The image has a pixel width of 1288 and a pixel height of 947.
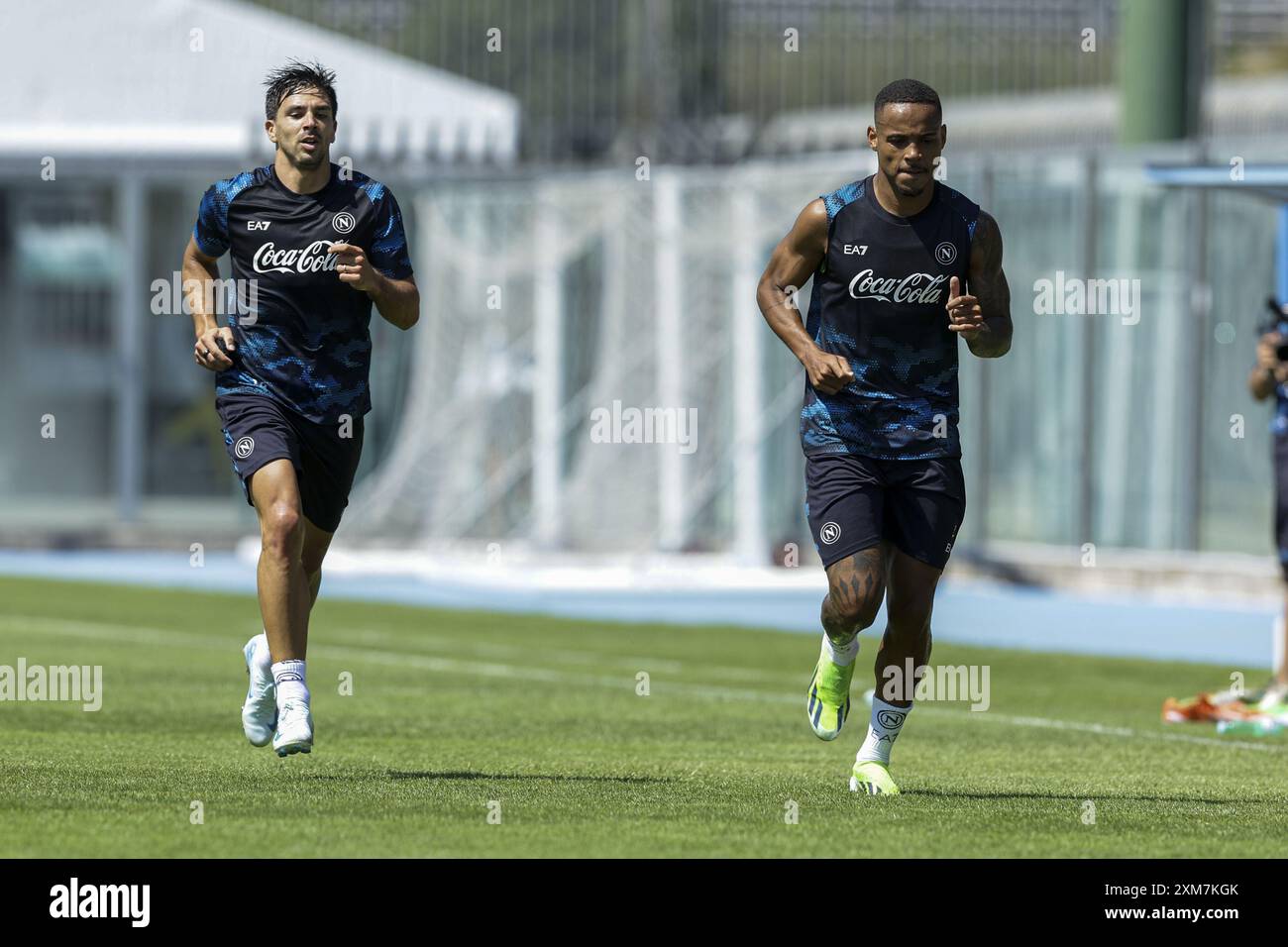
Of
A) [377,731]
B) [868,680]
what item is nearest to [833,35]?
[868,680]

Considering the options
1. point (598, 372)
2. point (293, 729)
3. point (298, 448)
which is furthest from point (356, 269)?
point (598, 372)

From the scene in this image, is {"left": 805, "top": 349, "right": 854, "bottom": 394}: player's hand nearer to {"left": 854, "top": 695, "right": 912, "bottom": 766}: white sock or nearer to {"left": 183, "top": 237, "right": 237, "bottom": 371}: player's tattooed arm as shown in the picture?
{"left": 854, "top": 695, "right": 912, "bottom": 766}: white sock

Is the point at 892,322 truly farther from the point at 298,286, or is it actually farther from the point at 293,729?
the point at 293,729

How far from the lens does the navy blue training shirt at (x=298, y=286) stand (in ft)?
30.2

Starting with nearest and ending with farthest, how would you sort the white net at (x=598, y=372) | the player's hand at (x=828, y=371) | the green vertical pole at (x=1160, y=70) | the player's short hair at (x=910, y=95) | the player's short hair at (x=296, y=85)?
the player's hand at (x=828, y=371), the player's short hair at (x=910, y=95), the player's short hair at (x=296, y=85), the green vertical pole at (x=1160, y=70), the white net at (x=598, y=372)

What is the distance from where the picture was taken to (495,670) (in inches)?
610

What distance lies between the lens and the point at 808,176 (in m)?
24.3

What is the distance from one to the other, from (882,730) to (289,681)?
2.07m

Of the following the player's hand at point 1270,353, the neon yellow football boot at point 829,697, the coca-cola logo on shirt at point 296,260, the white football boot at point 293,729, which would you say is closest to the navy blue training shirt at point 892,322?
the neon yellow football boot at point 829,697

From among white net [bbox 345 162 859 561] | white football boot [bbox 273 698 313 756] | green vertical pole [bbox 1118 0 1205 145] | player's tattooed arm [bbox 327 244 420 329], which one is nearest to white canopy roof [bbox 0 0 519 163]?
white net [bbox 345 162 859 561]

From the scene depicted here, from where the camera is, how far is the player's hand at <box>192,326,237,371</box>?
9102mm

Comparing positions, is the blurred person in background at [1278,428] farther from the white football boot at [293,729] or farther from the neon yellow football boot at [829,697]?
the white football boot at [293,729]

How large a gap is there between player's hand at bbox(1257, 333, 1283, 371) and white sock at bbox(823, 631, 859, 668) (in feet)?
15.0

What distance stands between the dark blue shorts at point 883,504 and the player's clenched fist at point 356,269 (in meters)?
1.66
